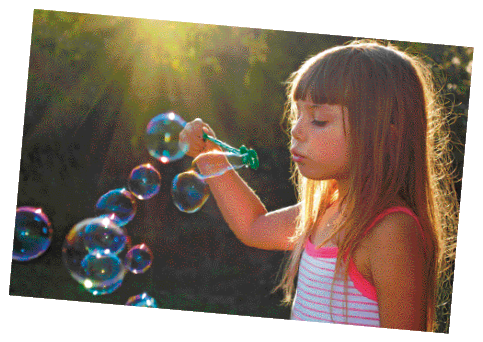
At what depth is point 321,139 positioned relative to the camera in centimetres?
136

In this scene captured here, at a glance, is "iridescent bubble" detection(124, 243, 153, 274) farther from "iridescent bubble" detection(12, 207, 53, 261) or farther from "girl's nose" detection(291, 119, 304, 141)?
"girl's nose" detection(291, 119, 304, 141)

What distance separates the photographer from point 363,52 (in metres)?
1.38

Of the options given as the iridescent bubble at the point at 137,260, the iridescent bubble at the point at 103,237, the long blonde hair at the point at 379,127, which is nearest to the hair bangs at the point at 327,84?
the long blonde hair at the point at 379,127

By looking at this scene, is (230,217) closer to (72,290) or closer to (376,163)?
(376,163)

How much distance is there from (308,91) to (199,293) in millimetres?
2462

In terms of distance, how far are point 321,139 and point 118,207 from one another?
3.31 feet

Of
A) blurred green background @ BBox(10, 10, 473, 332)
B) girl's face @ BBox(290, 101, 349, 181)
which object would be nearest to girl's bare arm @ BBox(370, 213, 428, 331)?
girl's face @ BBox(290, 101, 349, 181)

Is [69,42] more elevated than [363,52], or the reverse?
[69,42]

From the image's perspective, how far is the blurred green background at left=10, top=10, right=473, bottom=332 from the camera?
130 inches

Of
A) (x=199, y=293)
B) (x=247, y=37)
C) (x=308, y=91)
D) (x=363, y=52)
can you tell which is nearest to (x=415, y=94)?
(x=363, y=52)

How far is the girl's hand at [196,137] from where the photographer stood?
163 cm

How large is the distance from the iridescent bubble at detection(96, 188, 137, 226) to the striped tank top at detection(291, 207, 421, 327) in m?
0.88

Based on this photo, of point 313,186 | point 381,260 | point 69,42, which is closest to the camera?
point 381,260

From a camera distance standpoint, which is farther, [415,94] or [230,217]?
[230,217]
